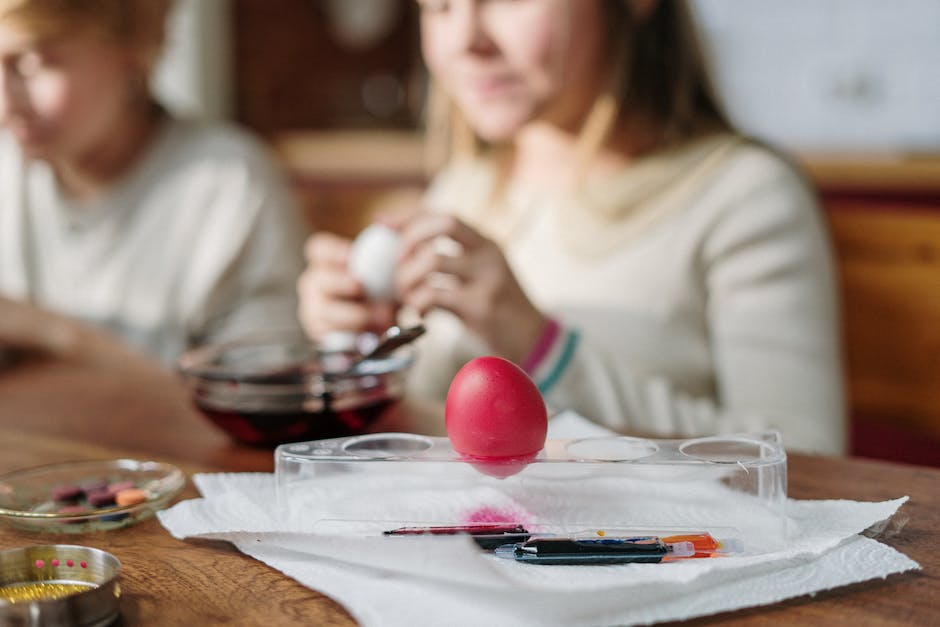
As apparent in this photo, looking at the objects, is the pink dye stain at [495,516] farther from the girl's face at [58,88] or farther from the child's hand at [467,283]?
the girl's face at [58,88]

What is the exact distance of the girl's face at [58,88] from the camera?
140cm

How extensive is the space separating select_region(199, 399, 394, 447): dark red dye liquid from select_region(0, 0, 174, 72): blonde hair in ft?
2.62

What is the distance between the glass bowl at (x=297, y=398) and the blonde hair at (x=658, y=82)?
579 mm

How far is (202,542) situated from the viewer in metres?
0.61

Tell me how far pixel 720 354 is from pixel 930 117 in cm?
160

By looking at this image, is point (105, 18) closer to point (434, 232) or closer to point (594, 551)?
point (434, 232)

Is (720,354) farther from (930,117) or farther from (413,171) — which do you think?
(413,171)

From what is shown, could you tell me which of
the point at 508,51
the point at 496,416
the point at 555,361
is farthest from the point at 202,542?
the point at 508,51

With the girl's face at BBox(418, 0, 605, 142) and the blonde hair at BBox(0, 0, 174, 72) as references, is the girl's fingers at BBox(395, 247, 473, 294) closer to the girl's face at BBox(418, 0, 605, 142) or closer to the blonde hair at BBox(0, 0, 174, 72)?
the girl's face at BBox(418, 0, 605, 142)

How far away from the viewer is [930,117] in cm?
245

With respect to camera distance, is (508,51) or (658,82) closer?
(508,51)

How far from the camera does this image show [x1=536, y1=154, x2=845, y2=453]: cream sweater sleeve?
108cm

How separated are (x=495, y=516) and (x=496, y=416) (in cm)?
6

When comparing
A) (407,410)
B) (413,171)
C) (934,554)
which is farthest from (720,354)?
(413,171)
